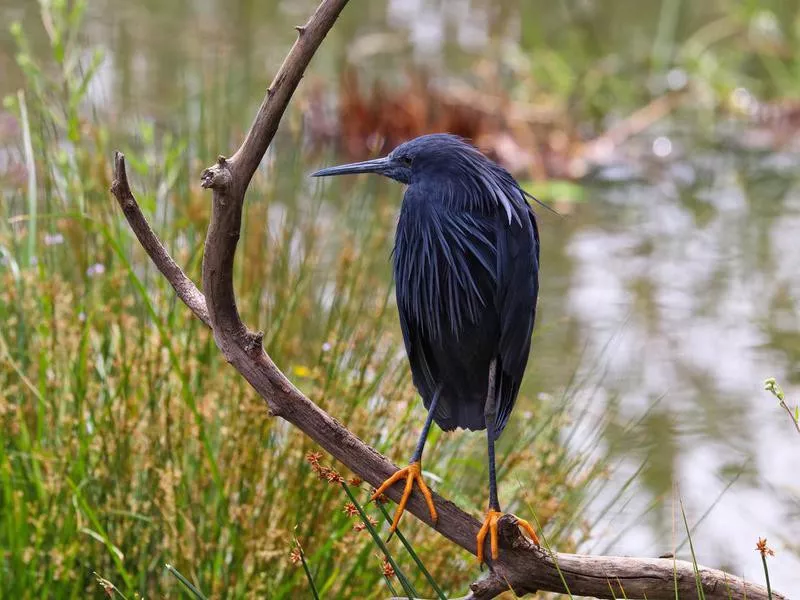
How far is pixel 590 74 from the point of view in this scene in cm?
732

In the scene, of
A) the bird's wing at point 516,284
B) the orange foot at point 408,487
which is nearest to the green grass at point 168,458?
the orange foot at point 408,487

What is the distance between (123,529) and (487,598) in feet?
2.93

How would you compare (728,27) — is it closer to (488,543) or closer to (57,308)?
(57,308)

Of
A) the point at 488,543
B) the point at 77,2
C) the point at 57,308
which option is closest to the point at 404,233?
the point at 488,543

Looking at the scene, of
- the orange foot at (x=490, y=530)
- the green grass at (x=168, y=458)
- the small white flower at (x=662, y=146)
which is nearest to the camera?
the orange foot at (x=490, y=530)

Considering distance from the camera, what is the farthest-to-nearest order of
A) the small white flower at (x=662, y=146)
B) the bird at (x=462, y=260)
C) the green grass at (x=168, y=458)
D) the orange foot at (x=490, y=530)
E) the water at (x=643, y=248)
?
the small white flower at (x=662, y=146), the water at (x=643, y=248), the green grass at (x=168, y=458), the bird at (x=462, y=260), the orange foot at (x=490, y=530)

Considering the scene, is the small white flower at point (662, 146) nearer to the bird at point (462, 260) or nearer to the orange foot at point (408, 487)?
the bird at point (462, 260)

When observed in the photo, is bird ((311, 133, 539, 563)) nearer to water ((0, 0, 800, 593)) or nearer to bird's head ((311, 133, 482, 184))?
bird's head ((311, 133, 482, 184))

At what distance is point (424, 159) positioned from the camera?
191cm

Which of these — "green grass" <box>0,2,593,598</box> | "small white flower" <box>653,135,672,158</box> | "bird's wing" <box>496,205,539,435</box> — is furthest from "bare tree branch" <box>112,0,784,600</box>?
"small white flower" <box>653,135,672,158</box>

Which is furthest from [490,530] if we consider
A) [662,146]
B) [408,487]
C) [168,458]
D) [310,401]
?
[662,146]

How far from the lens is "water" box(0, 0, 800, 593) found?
361cm

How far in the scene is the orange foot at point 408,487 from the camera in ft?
5.88

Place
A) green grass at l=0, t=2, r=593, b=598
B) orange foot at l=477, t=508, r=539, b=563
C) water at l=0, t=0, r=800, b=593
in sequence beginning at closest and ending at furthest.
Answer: orange foot at l=477, t=508, r=539, b=563
green grass at l=0, t=2, r=593, b=598
water at l=0, t=0, r=800, b=593
